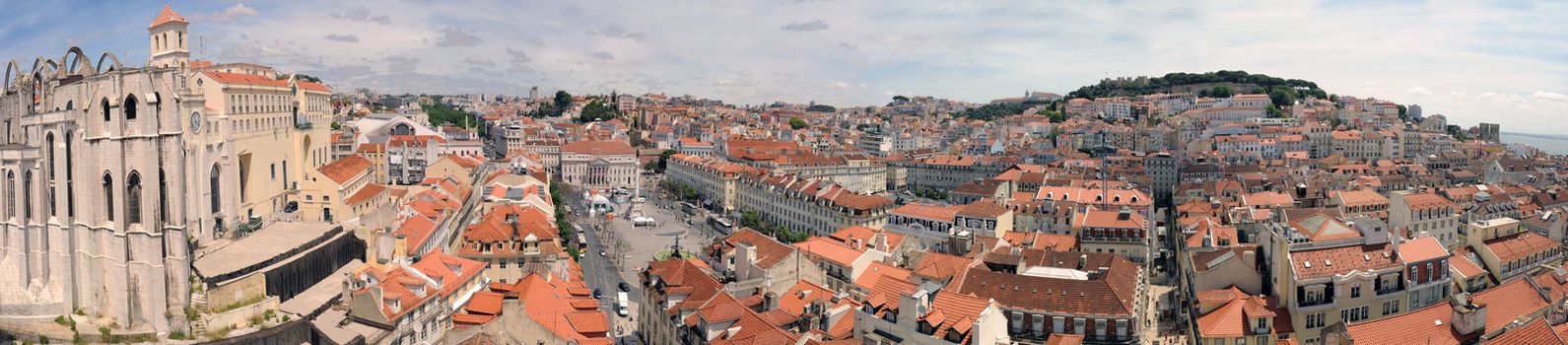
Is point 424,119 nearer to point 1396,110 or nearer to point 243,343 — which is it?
point 243,343

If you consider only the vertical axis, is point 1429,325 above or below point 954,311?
below

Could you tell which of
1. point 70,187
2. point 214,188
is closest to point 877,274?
point 214,188

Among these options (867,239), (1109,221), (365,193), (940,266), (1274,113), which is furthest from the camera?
(1274,113)

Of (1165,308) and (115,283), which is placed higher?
(115,283)

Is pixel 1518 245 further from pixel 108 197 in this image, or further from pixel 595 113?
pixel 595 113

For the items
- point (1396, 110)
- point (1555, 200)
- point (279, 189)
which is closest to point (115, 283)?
point (279, 189)

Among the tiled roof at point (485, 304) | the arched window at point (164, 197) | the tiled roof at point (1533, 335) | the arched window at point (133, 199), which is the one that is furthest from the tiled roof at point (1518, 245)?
the arched window at point (133, 199)
